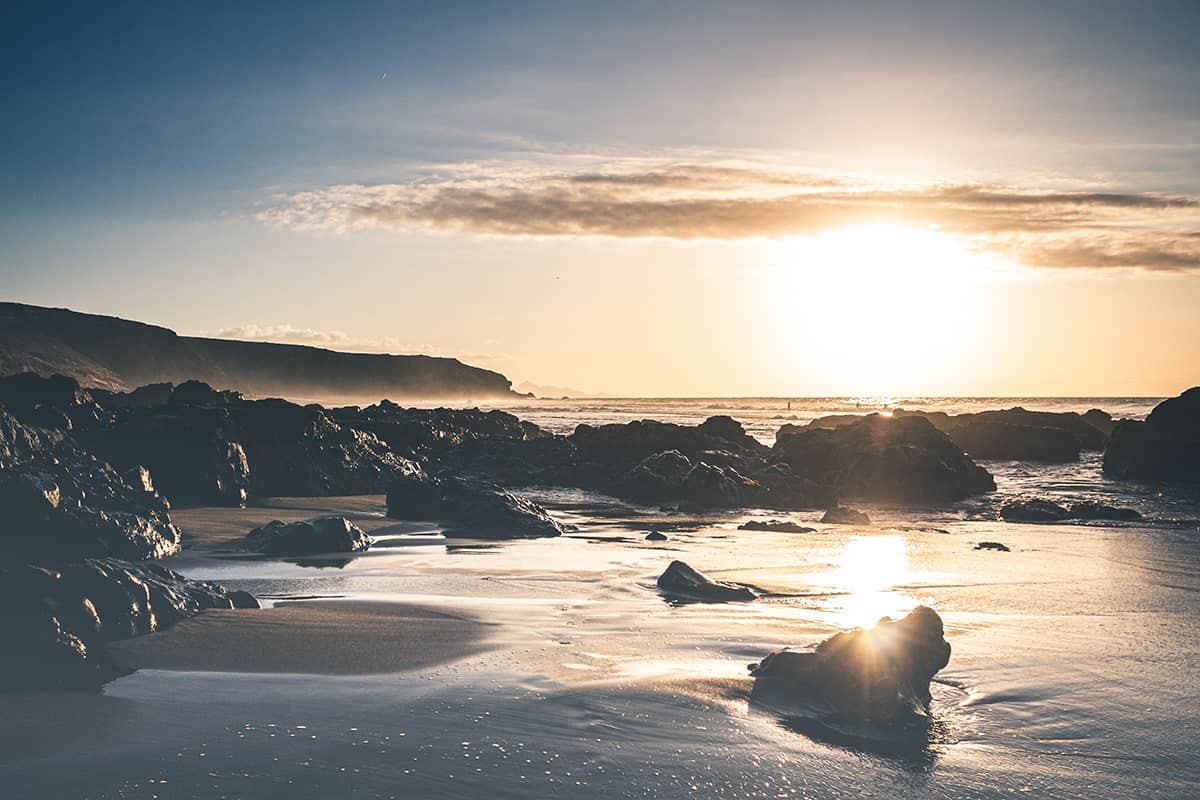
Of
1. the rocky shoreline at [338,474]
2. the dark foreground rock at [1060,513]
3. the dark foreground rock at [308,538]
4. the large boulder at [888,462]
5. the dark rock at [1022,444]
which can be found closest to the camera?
the rocky shoreline at [338,474]

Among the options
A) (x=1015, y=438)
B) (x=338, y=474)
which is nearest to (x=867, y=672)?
(x=338, y=474)

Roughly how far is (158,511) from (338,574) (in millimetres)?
3225

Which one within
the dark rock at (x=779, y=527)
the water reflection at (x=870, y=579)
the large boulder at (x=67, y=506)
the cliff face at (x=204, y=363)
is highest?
the cliff face at (x=204, y=363)

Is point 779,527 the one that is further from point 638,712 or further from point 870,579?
point 638,712

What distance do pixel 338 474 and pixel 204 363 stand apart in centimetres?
12571

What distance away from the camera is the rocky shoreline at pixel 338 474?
276 inches

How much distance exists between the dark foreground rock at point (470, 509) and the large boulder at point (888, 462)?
10.6 metres

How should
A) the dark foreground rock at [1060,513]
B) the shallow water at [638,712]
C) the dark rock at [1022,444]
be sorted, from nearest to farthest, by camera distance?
1. the shallow water at [638,712]
2. the dark foreground rock at [1060,513]
3. the dark rock at [1022,444]

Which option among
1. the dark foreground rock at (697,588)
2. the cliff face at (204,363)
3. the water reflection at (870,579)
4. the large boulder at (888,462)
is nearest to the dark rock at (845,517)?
the water reflection at (870,579)

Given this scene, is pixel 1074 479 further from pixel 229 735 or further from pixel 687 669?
pixel 229 735

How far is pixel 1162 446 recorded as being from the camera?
26438 mm

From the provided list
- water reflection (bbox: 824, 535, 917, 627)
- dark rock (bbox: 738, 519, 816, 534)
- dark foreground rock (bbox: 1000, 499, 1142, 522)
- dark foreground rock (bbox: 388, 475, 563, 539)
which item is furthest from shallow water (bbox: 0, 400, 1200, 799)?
dark foreground rock (bbox: 1000, 499, 1142, 522)

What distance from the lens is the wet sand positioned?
6.48 meters

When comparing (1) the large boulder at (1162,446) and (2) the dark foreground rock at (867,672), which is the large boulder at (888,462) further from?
(2) the dark foreground rock at (867,672)
